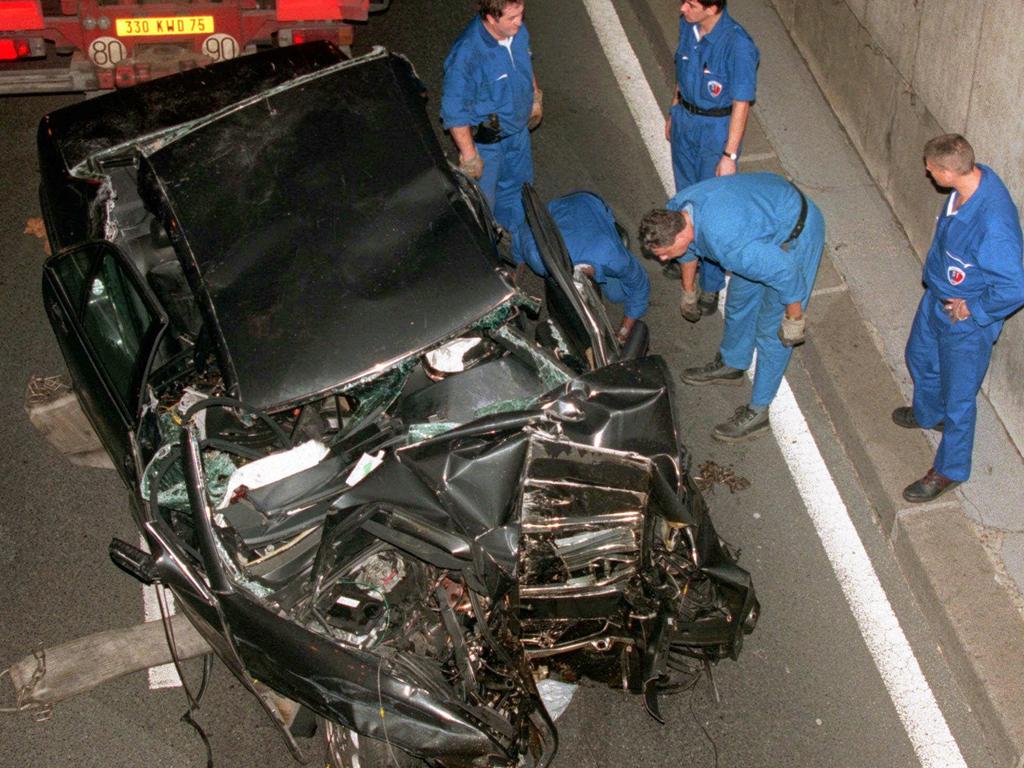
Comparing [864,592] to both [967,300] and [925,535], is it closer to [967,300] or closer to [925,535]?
[925,535]

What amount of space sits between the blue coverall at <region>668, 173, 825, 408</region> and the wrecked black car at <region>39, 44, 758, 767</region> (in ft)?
2.06

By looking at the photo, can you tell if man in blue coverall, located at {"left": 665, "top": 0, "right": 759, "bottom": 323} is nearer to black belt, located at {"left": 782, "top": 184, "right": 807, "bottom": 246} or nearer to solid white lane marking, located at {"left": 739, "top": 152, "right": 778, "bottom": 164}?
black belt, located at {"left": 782, "top": 184, "right": 807, "bottom": 246}

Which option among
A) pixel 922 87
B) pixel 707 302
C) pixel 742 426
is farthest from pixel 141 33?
pixel 922 87

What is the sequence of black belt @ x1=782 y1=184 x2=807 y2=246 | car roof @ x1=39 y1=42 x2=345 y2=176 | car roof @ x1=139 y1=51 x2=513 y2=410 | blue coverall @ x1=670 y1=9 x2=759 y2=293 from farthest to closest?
blue coverall @ x1=670 y1=9 x2=759 y2=293
car roof @ x1=39 y1=42 x2=345 y2=176
black belt @ x1=782 y1=184 x2=807 y2=246
car roof @ x1=139 y1=51 x2=513 y2=410

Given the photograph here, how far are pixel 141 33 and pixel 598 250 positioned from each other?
3218 mm

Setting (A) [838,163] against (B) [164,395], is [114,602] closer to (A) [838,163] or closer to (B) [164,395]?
(B) [164,395]

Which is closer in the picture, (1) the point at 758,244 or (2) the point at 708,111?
(1) the point at 758,244

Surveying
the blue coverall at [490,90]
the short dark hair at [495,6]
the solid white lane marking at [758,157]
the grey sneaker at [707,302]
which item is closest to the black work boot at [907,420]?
the grey sneaker at [707,302]

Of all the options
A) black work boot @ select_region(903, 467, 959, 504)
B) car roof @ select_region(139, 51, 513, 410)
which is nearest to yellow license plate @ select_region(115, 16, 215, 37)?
car roof @ select_region(139, 51, 513, 410)

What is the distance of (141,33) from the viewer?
7.55 m

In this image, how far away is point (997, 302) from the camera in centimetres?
546

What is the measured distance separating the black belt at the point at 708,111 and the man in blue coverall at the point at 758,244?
2.77 feet

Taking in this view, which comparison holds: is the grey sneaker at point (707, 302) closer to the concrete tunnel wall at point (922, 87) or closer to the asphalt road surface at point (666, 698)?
the asphalt road surface at point (666, 698)

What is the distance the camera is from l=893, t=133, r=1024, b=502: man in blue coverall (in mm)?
5465
